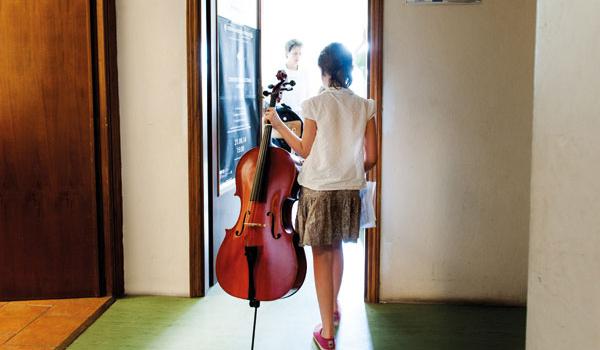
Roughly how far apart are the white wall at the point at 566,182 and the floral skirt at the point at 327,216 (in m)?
1.11

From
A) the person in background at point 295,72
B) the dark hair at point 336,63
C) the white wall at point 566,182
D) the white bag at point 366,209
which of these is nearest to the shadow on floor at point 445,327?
the white bag at point 366,209

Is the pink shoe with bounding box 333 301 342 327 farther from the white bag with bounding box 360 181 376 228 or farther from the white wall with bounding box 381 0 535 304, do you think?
the white bag with bounding box 360 181 376 228

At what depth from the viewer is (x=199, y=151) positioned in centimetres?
344

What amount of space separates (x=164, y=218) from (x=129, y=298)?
0.46m

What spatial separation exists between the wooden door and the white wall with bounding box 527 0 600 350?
2.40 meters

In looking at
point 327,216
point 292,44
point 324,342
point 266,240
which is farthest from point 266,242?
point 292,44

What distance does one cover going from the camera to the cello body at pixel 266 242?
2.60 meters

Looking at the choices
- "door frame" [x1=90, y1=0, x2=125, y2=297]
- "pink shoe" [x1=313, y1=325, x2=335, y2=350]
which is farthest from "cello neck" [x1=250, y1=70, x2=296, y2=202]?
"door frame" [x1=90, y1=0, x2=125, y2=297]

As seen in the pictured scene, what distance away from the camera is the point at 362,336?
3010mm

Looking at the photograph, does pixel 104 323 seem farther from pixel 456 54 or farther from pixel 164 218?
pixel 456 54

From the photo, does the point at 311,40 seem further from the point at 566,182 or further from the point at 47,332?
the point at 566,182

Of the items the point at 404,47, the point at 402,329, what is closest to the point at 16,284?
the point at 402,329

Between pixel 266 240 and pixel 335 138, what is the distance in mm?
497

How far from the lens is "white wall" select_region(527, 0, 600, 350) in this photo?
1.35 m
